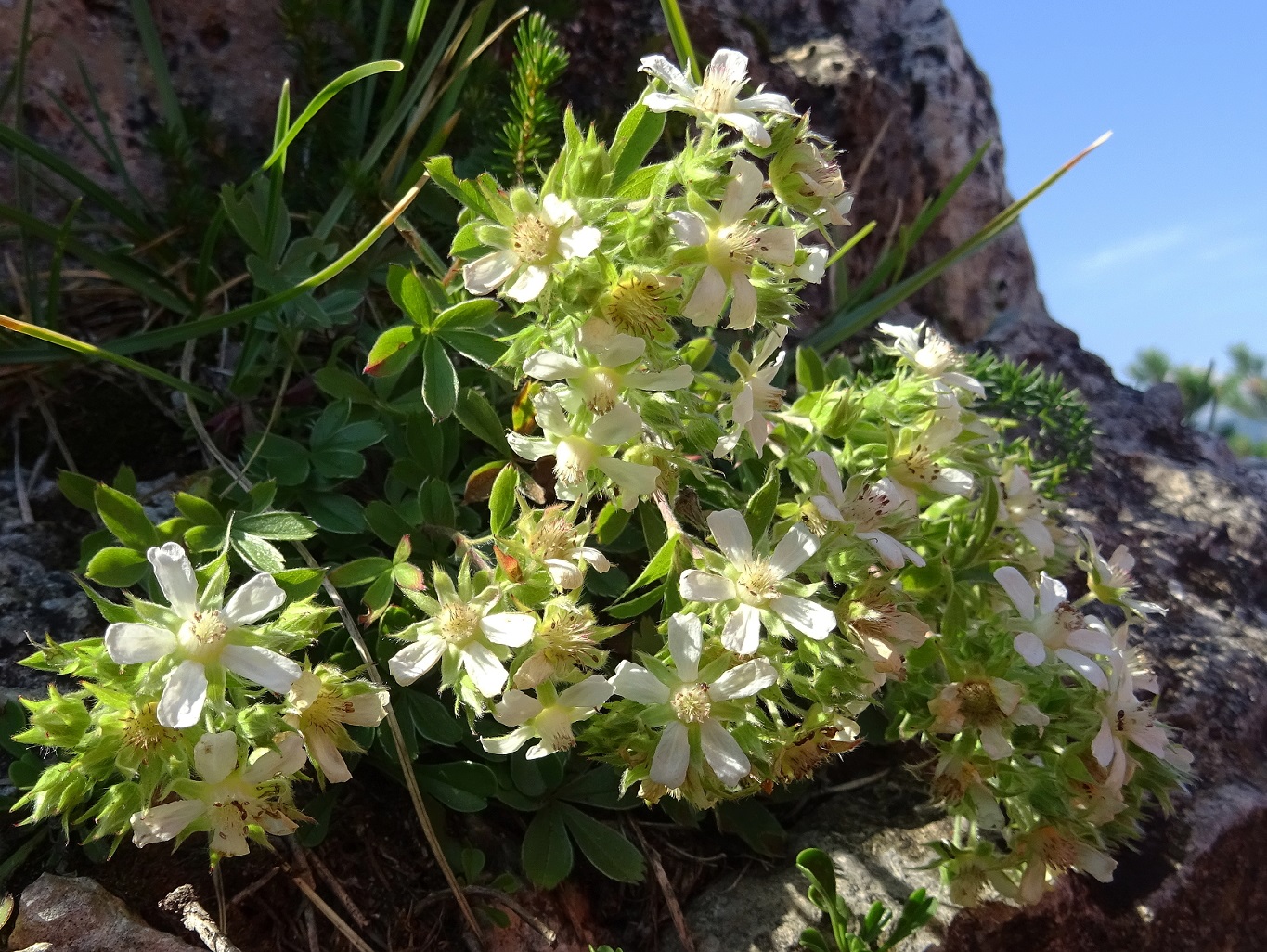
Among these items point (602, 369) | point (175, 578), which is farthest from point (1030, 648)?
point (175, 578)

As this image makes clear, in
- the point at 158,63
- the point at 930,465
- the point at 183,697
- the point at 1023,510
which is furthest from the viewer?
the point at 158,63

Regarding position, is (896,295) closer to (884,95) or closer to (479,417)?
(884,95)

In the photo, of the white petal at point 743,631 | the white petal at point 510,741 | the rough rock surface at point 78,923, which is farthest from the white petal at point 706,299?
the rough rock surface at point 78,923

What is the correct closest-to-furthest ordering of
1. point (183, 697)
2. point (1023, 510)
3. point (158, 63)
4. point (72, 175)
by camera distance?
1. point (183, 697)
2. point (1023, 510)
3. point (72, 175)
4. point (158, 63)

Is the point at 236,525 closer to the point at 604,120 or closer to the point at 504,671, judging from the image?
the point at 504,671

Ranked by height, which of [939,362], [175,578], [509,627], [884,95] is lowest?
[175,578]

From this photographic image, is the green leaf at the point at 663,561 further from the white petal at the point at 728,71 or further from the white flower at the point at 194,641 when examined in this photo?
the white petal at the point at 728,71

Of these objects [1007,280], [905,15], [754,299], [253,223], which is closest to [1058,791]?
[754,299]
